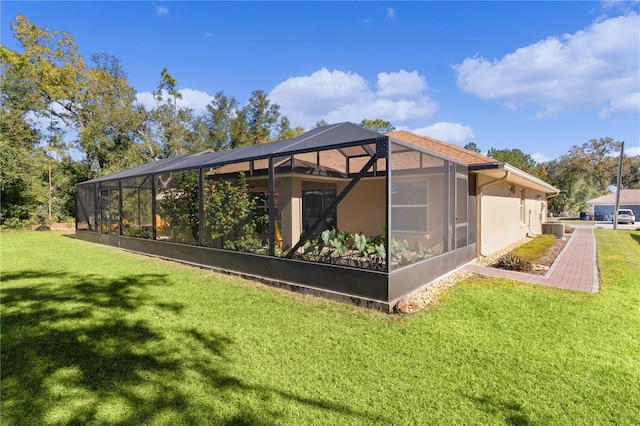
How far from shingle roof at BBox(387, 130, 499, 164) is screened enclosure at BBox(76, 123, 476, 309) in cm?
67

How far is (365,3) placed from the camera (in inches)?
360

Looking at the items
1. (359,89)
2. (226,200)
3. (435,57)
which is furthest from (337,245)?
(359,89)

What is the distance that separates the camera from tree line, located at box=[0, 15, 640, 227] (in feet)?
53.7

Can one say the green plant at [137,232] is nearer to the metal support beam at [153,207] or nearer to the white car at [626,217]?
the metal support beam at [153,207]

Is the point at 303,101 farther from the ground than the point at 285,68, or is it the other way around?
the point at 303,101

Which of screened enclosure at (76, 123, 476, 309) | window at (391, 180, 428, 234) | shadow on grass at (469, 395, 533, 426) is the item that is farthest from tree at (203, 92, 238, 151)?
shadow on grass at (469, 395, 533, 426)

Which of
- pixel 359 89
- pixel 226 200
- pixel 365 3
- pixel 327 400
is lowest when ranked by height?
pixel 327 400

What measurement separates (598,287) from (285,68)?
14.4 meters

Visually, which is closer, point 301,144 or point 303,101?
point 301,144

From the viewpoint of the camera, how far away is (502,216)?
992 centimetres

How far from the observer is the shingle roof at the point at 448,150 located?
7.72 meters

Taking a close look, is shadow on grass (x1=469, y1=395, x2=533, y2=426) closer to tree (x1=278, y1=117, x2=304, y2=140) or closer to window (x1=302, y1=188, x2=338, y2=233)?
window (x1=302, y1=188, x2=338, y2=233)

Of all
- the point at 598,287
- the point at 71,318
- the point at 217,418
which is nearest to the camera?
the point at 217,418

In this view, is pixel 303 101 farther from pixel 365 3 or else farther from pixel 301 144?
pixel 301 144
